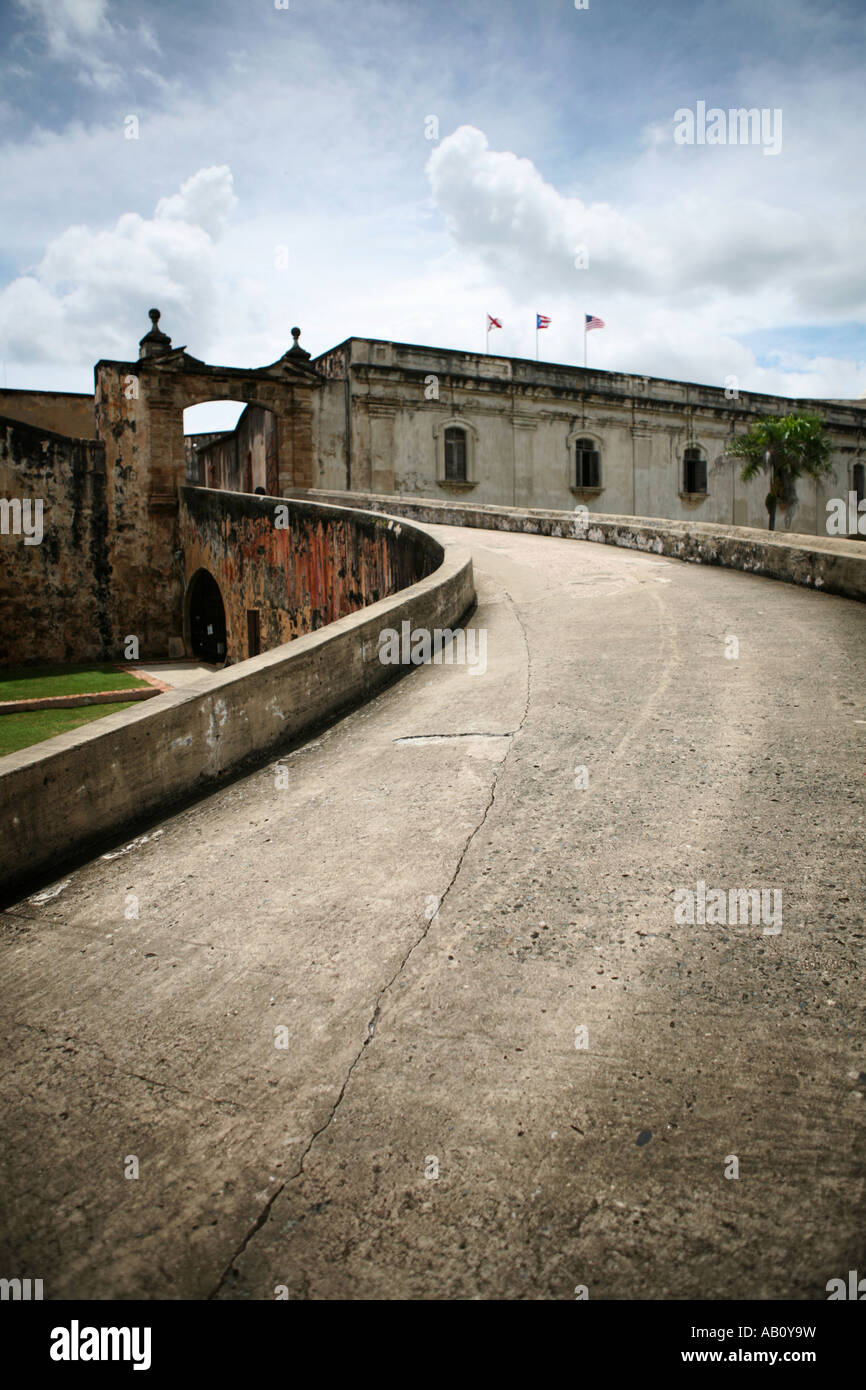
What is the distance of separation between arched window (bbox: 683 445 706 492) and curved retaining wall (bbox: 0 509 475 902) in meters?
28.5

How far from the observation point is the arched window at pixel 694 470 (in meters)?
32.0

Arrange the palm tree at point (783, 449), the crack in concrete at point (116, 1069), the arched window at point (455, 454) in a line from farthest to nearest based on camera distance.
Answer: the palm tree at point (783, 449) → the arched window at point (455, 454) → the crack in concrete at point (116, 1069)

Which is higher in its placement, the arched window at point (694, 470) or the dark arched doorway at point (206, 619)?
the arched window at point (694, 470)

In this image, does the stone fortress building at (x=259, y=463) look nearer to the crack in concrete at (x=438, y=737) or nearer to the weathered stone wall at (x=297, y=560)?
the weathered stone wall at (x=297, y=560)

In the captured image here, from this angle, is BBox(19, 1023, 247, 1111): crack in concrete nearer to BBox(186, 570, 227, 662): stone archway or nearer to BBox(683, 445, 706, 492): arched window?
BBox(186, 570, 227, 662): stone archway

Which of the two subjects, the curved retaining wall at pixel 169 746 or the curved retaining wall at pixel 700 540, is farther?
the curved retaining wall at pixel 700 540

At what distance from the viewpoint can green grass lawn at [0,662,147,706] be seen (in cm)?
1641

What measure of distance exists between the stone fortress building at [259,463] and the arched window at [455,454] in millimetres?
53

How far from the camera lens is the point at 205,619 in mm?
22438

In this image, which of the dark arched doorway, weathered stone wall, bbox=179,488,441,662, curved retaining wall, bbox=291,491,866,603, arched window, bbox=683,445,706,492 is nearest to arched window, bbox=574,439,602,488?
arched window, bbox=683,445,706,492

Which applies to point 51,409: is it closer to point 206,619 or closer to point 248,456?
point 248,456

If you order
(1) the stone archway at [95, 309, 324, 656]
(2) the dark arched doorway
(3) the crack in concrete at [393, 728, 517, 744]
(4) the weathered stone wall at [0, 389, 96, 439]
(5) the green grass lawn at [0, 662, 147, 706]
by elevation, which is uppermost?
(4) the weathered stone wall at [0, 389, 96, 439]

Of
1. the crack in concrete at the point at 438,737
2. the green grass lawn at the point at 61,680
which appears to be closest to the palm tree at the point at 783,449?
the green grass lawn at the point at 61,680
